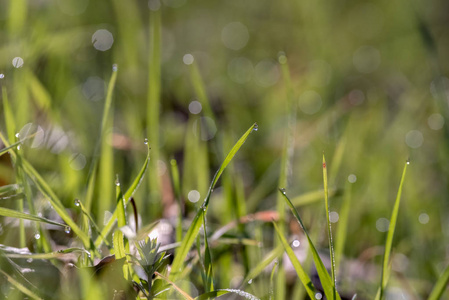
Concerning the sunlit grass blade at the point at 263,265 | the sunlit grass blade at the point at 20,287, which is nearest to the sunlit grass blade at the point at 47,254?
the sunlit grass blade at the point at 20,287

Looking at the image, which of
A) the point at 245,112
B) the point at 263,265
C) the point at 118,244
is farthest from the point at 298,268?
the point at 245,112

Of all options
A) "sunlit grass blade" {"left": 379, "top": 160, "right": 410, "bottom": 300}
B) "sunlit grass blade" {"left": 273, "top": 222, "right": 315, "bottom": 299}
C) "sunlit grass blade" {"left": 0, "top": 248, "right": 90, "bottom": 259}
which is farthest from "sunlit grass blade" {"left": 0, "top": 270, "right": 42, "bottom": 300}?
"sunlit grass blade" {"left": 379, "top": 160, "right": 410, "bottom": 300}

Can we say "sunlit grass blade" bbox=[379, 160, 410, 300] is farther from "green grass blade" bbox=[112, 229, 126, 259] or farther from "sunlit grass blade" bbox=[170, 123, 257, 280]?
"green grass blade" bbox=[112, 229, 126, 259]

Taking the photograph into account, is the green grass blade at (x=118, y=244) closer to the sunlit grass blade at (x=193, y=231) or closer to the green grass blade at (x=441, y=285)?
the sunlit grass blade at (x=193, y=231)

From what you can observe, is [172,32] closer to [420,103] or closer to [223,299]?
[420,103]

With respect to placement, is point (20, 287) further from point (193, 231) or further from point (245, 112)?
point (245, 112)

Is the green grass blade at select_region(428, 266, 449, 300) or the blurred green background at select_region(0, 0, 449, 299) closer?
the green grass blade at select_region(428, 266, 449, 300)

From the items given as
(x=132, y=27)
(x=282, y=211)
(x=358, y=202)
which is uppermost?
(x=132, y=27)

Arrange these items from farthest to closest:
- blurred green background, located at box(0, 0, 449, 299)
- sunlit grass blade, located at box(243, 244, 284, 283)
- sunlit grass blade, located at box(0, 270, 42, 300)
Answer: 1. blurred green background, located at box(0, 0, 449, 299)
2. sunlit grass blade, located at box(243, 244, 284, 283)
3. sunlit grass blade, located at box(0, 270, 42, 300)

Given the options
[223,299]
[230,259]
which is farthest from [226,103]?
[223,299]
